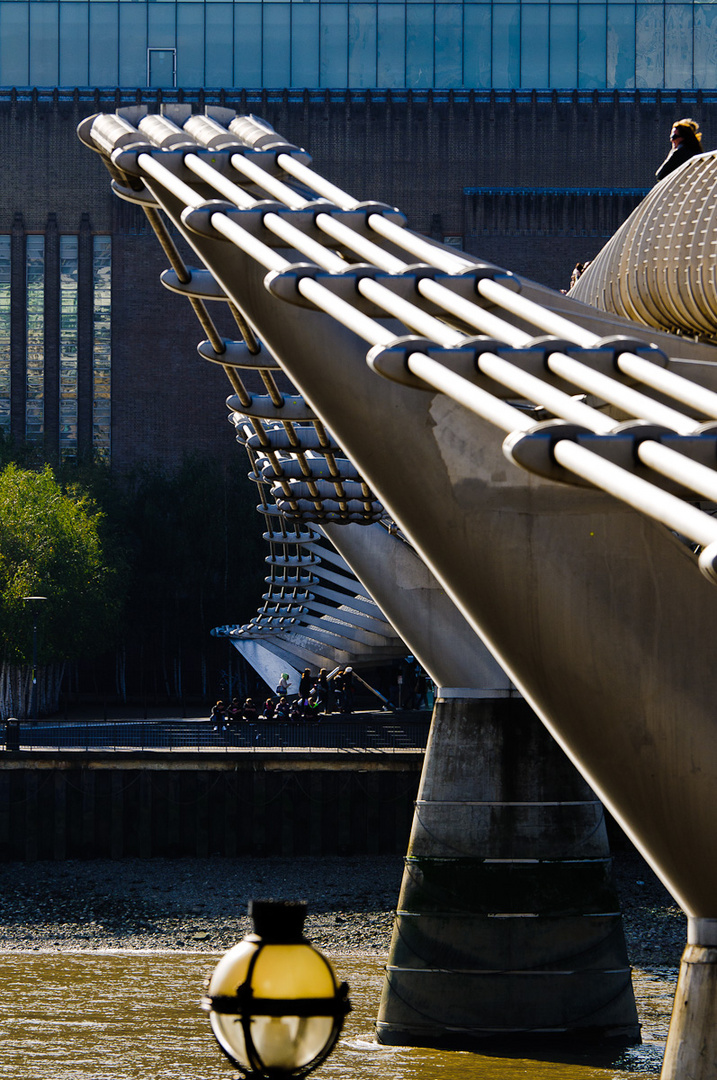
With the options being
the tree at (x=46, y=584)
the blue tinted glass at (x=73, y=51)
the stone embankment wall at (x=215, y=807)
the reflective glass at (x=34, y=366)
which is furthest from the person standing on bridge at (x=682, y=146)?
the blue tinted glass at (x=73, y=51)

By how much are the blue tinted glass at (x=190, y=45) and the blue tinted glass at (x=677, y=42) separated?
60.8 feet

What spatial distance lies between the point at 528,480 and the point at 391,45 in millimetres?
58463

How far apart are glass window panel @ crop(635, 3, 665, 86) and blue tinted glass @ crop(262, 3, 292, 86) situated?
13866mm

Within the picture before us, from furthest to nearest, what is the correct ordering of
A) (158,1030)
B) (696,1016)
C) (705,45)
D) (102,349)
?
(705,45) → (102,349) → (158,1030) → (696,1016)

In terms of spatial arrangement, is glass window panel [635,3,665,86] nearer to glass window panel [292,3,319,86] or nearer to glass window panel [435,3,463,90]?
glass window panel [435,3,463,90]

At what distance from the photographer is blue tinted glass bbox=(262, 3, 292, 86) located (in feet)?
209

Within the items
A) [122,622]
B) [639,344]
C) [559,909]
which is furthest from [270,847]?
[639,344]

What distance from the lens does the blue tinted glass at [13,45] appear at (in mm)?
64688

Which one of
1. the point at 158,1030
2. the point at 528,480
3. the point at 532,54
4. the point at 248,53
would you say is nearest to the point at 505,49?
the point at 532,54

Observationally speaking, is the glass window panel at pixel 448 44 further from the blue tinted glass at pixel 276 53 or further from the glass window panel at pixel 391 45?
the blue tinted glass at pixel 276 53

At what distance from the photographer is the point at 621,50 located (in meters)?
64.4

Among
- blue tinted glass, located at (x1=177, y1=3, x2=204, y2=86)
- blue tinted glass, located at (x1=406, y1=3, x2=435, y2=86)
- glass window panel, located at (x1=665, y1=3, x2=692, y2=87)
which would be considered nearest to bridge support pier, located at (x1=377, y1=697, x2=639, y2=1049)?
blue tinted glass, located at (x1=406, y1=3, x2=435, y2=86)

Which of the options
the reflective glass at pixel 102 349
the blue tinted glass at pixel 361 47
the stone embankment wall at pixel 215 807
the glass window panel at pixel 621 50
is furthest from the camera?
the glass window panel at pixel 621 50

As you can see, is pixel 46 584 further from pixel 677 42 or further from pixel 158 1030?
pixel 677 42
